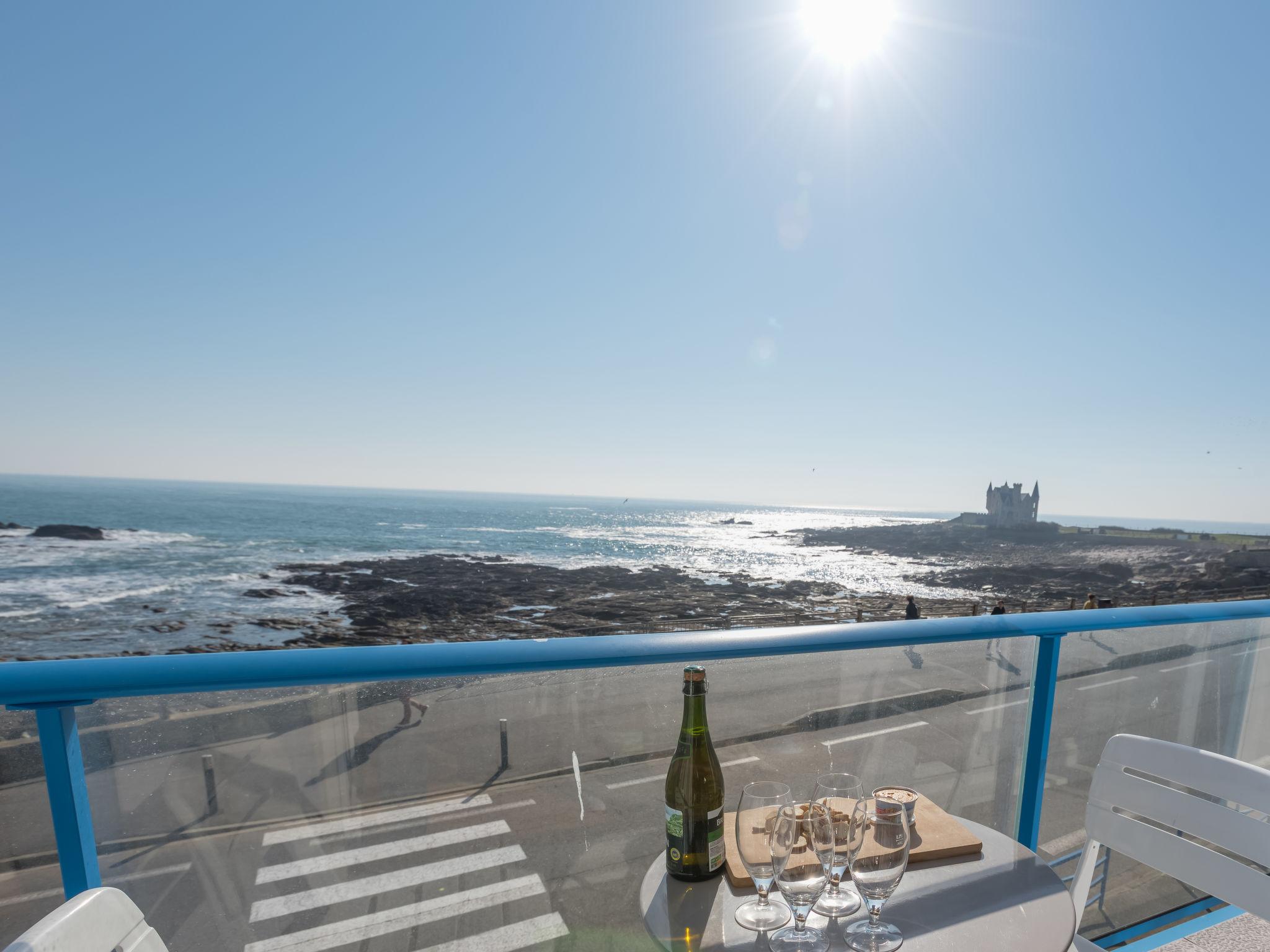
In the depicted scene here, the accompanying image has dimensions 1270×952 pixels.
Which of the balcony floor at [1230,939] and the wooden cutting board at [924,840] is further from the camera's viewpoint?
the balcony floor at [1230,939]

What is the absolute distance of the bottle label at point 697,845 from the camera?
3.37ft

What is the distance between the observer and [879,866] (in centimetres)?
91

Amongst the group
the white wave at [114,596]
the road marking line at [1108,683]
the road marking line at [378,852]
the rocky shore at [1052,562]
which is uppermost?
the road marking line at [1108,683]

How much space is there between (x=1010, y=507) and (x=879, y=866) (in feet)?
309

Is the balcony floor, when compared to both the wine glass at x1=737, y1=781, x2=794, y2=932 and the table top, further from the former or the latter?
the wine glass at x1=737, y1=781, x2=794, y2=932

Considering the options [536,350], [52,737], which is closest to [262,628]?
[536,350]

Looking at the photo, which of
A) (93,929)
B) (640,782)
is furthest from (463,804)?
(93,929)

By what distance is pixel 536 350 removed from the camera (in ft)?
176

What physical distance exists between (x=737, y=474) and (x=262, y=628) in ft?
337

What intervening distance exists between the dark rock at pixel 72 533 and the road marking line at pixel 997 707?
7955cm

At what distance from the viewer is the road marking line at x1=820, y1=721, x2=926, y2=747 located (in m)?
1.48

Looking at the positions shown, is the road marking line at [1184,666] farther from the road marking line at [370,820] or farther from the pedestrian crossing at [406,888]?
the road marking line at [370,820]

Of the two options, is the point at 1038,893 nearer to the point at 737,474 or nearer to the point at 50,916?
the point at 50,916

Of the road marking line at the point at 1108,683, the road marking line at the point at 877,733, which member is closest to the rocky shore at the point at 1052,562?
the road marking line at the point at 1108,683
